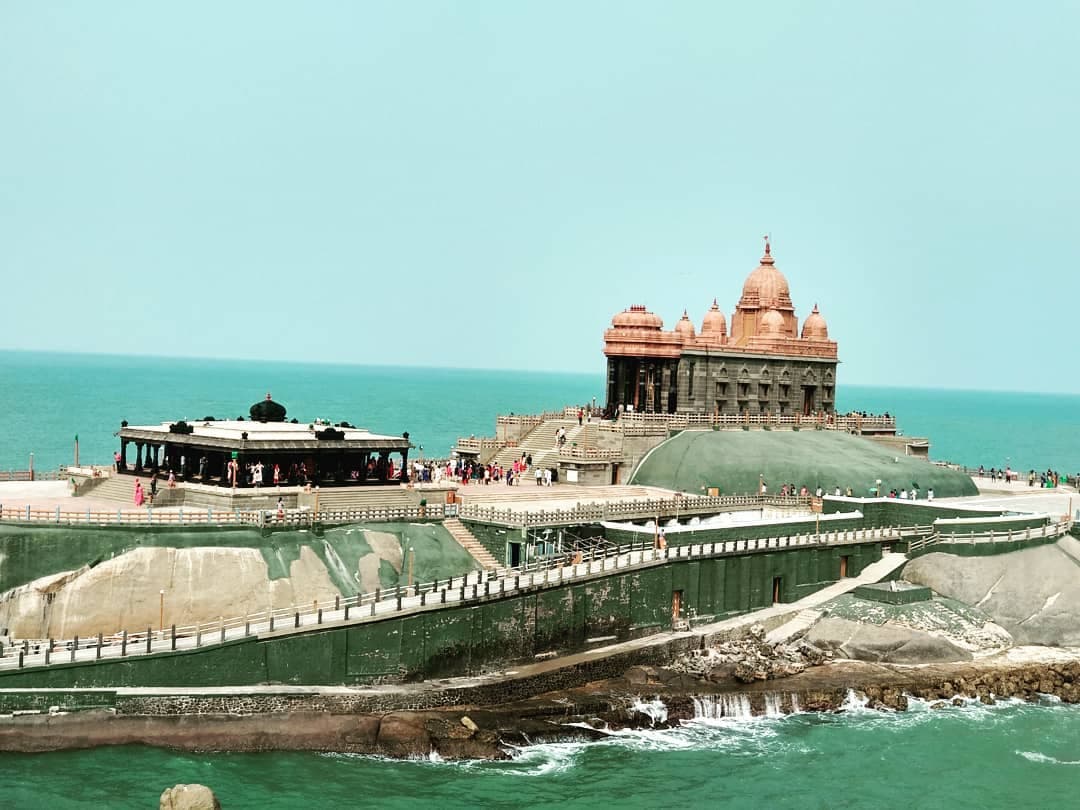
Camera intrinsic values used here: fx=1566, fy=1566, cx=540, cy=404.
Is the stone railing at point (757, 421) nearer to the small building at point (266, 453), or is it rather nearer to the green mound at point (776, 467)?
the green mound at point (776, 467)

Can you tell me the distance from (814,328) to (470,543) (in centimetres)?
4040

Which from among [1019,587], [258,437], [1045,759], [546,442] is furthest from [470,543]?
[1019,587]

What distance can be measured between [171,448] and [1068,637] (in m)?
40.6

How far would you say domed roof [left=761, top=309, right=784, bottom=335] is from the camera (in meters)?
Result: 97.2

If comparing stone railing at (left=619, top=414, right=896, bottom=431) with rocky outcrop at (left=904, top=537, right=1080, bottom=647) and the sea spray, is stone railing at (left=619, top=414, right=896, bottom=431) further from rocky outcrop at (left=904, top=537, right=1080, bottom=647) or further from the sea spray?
the sea spray

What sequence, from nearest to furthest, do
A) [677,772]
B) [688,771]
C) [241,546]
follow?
1. [677,772]
2. [688,771]
3. [241,546]

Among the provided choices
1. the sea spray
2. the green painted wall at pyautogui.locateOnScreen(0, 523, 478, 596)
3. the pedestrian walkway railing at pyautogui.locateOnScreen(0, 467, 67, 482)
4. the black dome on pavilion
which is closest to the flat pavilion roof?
the black dome on pavilion

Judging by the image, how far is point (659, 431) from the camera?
282ft

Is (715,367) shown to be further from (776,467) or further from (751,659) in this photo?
(751,659)

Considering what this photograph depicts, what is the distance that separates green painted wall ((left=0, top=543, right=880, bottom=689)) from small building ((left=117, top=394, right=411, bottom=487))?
9.93 metres

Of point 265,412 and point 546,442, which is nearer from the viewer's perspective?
point 265,412

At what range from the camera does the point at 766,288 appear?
329ft

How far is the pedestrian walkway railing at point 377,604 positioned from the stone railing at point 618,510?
6.00 ft

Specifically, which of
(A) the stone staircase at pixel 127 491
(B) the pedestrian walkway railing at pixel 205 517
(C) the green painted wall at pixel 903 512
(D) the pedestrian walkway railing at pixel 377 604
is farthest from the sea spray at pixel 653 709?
(C) the green painted wall at pixel 903 512
